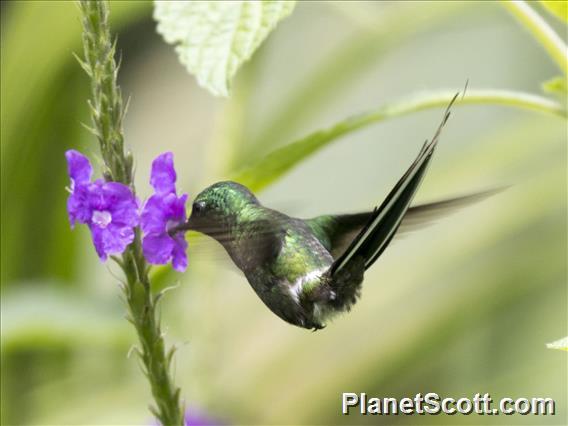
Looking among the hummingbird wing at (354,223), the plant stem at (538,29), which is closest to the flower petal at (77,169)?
the hummingbird wing at (354,223)

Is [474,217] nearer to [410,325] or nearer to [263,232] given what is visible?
[410,325]

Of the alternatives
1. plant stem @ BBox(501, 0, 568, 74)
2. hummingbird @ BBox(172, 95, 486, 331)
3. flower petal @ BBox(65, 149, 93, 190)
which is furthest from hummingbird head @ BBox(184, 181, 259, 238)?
plant stem @ BBox(501, 0, 568, 74)

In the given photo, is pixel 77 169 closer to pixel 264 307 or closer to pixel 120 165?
pixel 120 165

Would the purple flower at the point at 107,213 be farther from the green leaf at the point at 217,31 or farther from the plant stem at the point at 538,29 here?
the plant stem at the point at 538,29

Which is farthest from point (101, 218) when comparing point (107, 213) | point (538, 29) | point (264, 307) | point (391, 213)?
point (264, 307)

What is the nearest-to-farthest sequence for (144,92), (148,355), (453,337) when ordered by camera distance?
(148,355) < (453,337) < (144,92)

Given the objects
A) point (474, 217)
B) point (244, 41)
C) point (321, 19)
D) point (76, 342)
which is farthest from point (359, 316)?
point (244, 41)
